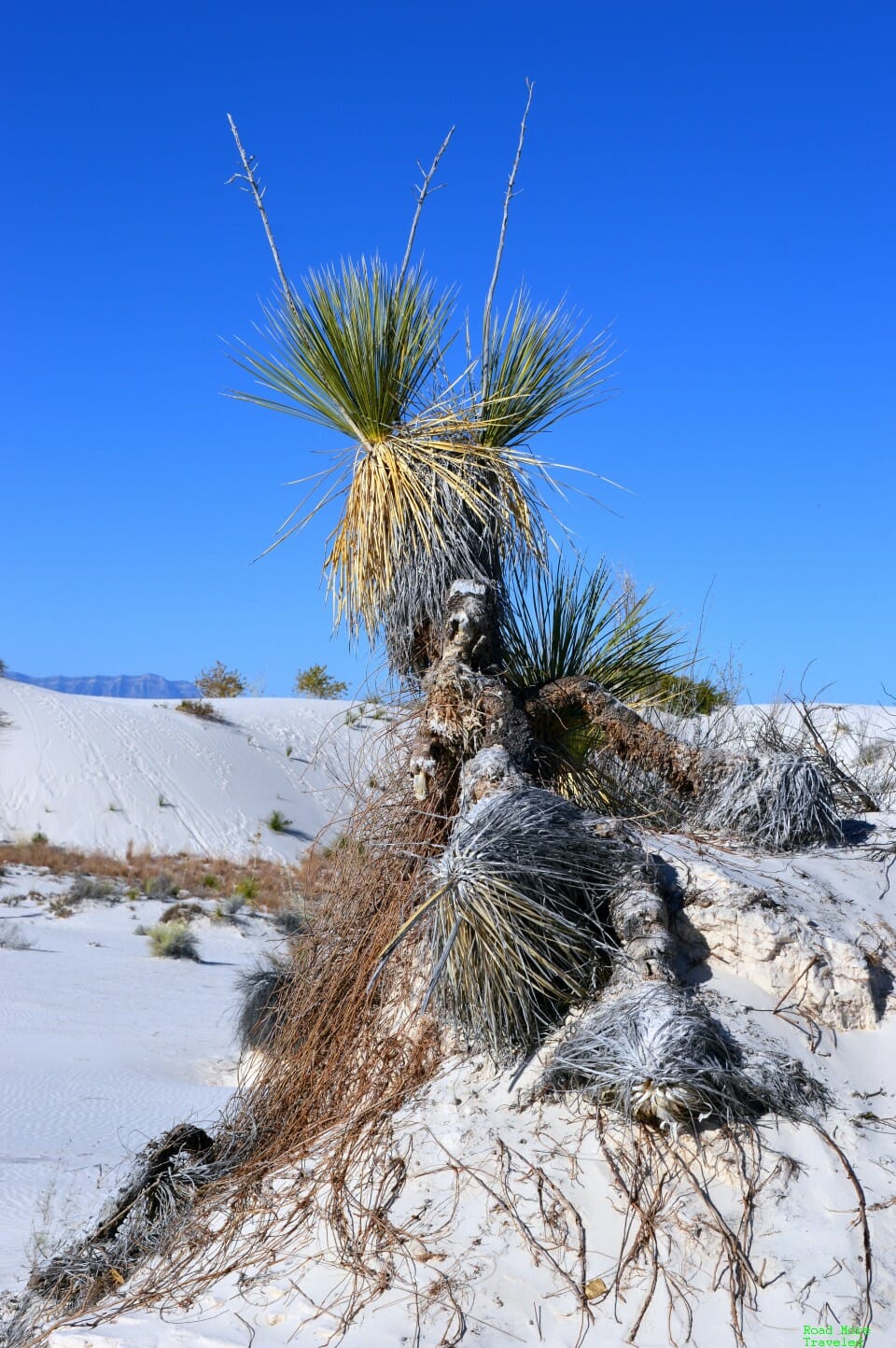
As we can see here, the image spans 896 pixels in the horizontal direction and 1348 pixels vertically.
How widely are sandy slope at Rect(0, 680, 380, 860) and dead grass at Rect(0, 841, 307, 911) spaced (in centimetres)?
101

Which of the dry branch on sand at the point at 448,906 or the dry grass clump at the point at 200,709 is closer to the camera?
the dry branch on sand at the point at 448,906

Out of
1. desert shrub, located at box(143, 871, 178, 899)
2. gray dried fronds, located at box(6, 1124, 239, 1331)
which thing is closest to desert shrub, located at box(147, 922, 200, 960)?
desert shrub, located at box(143, 871, 178, 899)

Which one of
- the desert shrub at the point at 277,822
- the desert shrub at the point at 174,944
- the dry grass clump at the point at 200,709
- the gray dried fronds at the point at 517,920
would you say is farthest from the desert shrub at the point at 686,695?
the dry grass clump at the point at 200,709

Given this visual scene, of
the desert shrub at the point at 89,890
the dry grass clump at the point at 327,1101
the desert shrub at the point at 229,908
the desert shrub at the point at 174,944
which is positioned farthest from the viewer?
the desert shrub at the point at 89,890

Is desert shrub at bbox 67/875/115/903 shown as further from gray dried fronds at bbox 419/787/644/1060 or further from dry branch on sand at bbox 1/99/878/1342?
gray dried fronds at bbox 419/787/644/1060

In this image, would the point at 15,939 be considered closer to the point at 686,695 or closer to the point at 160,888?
the point at 160,888

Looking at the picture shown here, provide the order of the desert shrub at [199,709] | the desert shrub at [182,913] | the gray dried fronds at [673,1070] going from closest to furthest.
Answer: the gray dried fronds at [673,1070]
the desert shrub at [182,913]
the desert shrub at [199,709]

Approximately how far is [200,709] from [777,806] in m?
31.6

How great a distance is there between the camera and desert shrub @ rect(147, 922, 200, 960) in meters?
16.4

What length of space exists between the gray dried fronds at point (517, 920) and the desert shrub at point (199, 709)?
32073 mm

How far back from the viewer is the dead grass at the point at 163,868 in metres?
22.3

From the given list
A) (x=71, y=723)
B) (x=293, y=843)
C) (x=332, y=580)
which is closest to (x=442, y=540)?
(x=332, y=580)

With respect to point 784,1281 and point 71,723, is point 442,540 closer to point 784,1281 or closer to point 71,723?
point 784,1281

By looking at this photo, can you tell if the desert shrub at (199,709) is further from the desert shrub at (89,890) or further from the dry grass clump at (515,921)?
the dry grass clump at (515,921)
